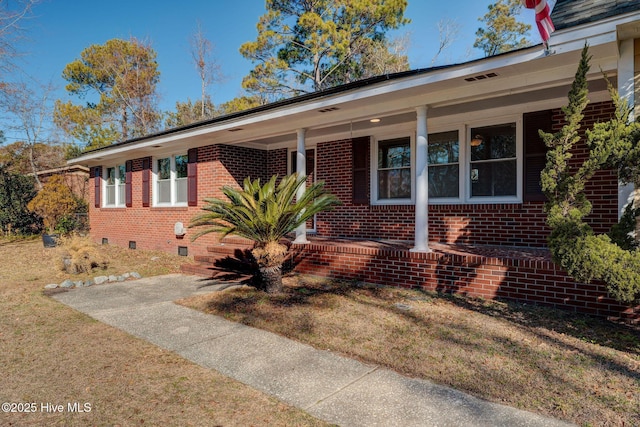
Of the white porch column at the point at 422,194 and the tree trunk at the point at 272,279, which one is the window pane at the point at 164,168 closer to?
the tree trunk at the point at 272,279

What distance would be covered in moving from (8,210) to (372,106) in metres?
17.3

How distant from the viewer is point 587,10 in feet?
13.9

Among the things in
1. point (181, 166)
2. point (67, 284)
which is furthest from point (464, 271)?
point (181, 166)

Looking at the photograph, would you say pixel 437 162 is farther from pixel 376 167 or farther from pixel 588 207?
pixel 588 207

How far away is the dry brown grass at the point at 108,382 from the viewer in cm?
251

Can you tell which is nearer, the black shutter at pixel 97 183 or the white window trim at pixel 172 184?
the white window trim at pixel 172 184

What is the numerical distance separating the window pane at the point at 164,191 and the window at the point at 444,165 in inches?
283

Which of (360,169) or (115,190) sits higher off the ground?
(360,169)

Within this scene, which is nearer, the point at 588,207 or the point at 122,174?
the point at 588,207

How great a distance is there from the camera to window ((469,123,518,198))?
21.3 ft

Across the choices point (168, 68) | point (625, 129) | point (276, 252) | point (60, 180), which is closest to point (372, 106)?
point (276, 252)

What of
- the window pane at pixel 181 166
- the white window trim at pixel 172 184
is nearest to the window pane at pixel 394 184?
the white window trim at pixel 172 184

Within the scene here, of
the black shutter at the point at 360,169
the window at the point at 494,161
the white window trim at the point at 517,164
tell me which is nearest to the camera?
the white window trim at the point at 517,164

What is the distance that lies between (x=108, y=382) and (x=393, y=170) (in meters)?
6.30
